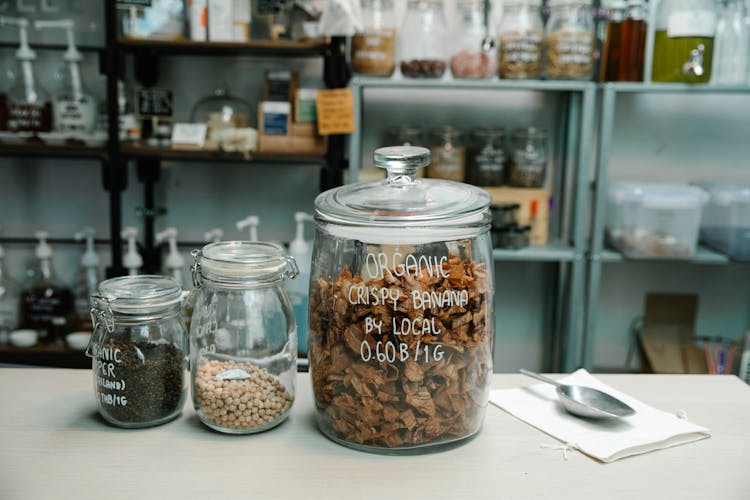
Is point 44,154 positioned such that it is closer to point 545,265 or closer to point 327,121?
point 327,121

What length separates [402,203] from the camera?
79 cm

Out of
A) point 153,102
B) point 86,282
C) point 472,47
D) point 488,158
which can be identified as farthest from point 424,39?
point 86,282

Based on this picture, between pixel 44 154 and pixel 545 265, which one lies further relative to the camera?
pixel 545 265

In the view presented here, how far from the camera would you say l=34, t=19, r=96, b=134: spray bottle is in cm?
222

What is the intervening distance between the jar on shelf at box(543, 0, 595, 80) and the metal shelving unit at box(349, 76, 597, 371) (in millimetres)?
42

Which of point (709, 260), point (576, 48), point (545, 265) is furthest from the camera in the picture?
point (545, 265)

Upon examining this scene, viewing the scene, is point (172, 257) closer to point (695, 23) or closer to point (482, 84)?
point (482, 84)

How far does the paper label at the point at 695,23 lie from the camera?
206 cm

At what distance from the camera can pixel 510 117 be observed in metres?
2.52

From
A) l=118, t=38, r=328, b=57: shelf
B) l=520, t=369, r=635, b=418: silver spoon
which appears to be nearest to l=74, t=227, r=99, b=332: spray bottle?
l=118, t=38, r=328, b=57: shelf

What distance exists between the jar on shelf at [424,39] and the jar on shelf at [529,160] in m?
0.34

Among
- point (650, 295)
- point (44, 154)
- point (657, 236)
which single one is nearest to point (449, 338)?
point (657, 236)

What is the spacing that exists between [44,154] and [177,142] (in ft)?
1.31

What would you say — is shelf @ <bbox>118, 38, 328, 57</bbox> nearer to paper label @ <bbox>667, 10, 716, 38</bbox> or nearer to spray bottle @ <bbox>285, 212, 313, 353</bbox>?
spray bottle @ <bbox>285, 212, 313, 353</bbox>
